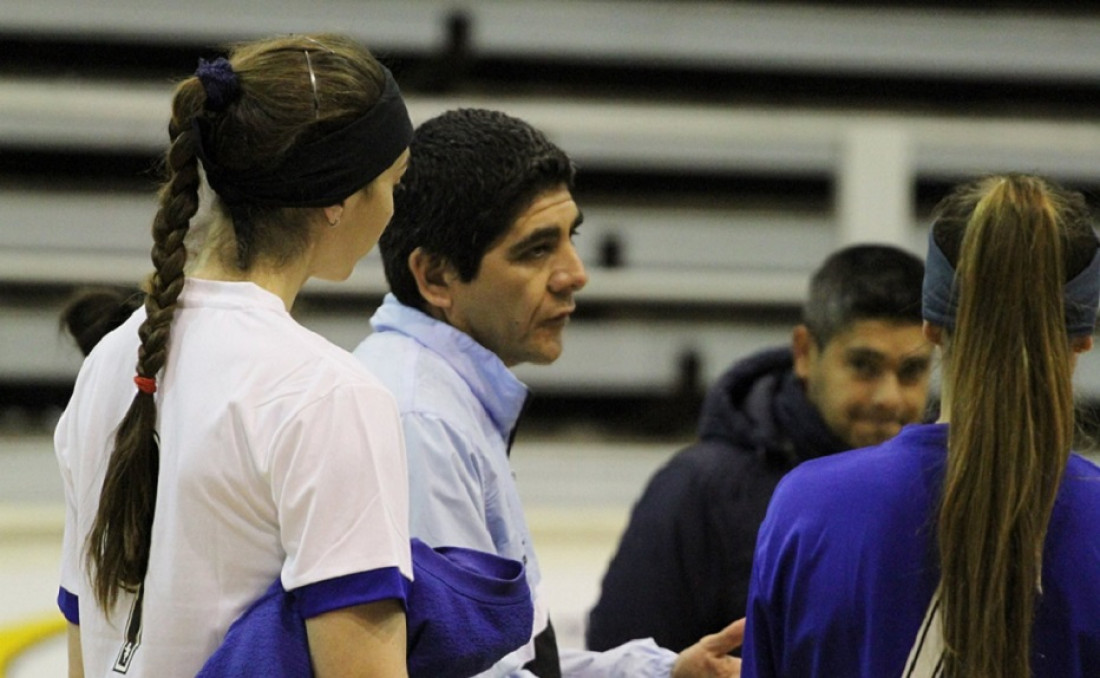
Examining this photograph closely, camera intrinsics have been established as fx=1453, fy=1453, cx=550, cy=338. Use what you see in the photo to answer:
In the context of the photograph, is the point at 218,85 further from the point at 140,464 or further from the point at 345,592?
the point at 345,592

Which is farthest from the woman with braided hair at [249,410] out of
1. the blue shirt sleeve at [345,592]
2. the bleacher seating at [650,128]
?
the bleacher seating at [650,128]

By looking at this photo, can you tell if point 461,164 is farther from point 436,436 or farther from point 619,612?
point 619,612

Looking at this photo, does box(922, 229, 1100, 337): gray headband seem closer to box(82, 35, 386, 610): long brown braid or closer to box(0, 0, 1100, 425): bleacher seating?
box(82, 35, 386, 610): long brown braid

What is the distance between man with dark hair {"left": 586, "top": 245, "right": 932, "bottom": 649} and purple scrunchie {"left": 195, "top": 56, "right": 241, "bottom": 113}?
123 cm

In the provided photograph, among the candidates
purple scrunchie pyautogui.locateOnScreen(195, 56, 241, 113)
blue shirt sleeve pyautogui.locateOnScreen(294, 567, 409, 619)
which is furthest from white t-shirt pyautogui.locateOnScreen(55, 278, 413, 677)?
purple scrunchie pyautogui.locateOnScreen(195, 56, 241, 113)

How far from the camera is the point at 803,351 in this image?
2.42m

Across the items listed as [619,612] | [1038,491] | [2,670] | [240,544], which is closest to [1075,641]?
[1038,491]

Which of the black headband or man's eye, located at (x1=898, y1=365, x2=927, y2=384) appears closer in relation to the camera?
the black headband

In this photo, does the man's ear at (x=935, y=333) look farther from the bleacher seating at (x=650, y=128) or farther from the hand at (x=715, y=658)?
the bleacher seating at (x=650, y=128)

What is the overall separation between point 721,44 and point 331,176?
4.69 meters

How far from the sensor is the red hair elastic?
124 cm

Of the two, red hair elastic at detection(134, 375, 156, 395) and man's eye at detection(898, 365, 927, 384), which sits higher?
red hair elastic at detection(134, 375, 156, 395)

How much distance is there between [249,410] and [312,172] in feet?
0.73

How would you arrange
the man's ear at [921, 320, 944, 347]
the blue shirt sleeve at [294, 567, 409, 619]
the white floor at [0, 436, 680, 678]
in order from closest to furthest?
the blue shirt sleeve at [294, 567, 409, 619] → the man's ear at [921, 320, 944, 347] → the white floor at [0, 436, 680, 678]
